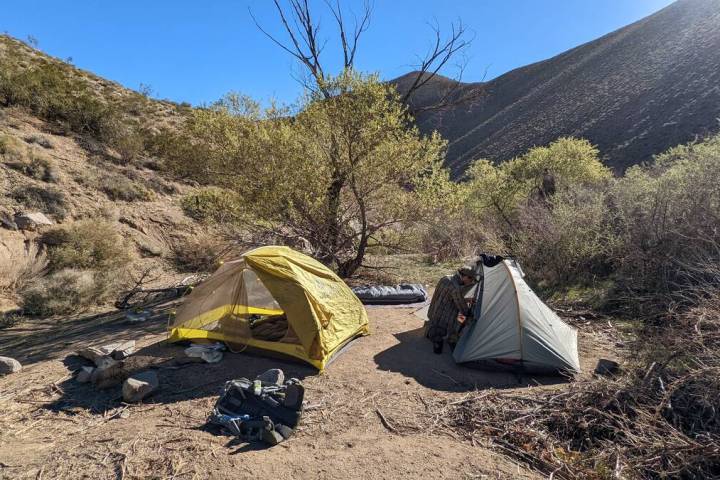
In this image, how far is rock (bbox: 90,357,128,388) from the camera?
4.86 m

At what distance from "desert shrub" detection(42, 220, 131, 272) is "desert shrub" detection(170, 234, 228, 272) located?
1529 mm

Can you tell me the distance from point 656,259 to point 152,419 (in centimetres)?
876

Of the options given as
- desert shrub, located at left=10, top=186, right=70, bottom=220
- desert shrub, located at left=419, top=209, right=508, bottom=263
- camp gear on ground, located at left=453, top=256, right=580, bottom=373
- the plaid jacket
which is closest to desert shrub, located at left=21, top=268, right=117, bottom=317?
desert shrub, located at left=10, top=186, right=70, bottom=220

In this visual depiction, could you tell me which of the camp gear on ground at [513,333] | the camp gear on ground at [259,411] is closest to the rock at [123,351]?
the camp gear on ground at [259,411]

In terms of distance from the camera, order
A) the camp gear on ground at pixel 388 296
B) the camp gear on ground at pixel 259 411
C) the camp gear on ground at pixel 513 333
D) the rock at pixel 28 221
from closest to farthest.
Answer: the camp gear on ground at pixel 259 411 → the camp gear on ground at pixel 513 333 → the camp gear on ground at pixel 388 296 → the rock at pixel 28 221

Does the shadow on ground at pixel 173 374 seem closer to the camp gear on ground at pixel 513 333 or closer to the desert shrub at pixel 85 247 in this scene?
the camp gear on ground at pixel 513 333

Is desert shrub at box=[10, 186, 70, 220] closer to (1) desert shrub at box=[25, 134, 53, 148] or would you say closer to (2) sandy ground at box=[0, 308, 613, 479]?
(1) desert shrub at box=[25, 134, 53, 148]

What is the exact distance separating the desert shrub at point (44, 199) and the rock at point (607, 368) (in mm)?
12818

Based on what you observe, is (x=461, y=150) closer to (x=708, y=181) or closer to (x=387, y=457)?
(x=708, y=181)

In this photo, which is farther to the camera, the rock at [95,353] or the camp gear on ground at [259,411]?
the rock at [95,353]

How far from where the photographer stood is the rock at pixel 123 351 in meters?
5.50

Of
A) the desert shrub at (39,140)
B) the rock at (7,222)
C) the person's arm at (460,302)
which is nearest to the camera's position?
the person's arm at (460,302)

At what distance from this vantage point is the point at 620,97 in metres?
32.8

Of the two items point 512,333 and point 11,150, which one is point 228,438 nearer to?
point 512,333
